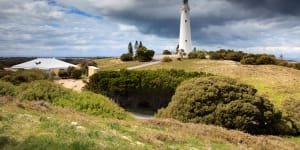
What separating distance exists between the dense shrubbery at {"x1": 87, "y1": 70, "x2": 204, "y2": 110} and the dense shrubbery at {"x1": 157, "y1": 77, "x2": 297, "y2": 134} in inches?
349

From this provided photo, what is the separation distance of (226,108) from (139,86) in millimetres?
12124

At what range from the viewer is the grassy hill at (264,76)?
2434cm

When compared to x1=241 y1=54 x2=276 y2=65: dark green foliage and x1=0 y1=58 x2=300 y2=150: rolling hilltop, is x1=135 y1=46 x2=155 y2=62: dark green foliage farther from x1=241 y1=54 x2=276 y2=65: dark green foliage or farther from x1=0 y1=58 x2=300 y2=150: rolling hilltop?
x1=0 y1=58 x2=300 y2=150: rolling hilltop

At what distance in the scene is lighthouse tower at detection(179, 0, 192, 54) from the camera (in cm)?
5372

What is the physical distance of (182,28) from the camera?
5403cm

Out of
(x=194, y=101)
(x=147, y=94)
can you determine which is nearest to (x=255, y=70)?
(x=147, y=94)

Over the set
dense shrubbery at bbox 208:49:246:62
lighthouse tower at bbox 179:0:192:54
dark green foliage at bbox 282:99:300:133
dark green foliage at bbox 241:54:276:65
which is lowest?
dark green foliage at bbox 282:99:300:133

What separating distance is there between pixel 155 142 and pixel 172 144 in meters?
0.58

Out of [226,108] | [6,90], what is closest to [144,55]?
[6,90]

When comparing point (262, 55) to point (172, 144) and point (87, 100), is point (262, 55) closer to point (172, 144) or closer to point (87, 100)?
point (87, 100)

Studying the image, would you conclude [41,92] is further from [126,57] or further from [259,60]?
[126,57]

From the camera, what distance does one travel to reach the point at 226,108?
12.4 metres

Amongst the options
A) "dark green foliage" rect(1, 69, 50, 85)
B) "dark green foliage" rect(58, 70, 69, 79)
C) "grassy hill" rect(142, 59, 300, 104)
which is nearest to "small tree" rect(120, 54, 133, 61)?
"grassy hill" rect(142, 59, 300, 104)

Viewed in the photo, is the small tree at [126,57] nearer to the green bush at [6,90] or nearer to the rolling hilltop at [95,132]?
the green bush at [6,90]
